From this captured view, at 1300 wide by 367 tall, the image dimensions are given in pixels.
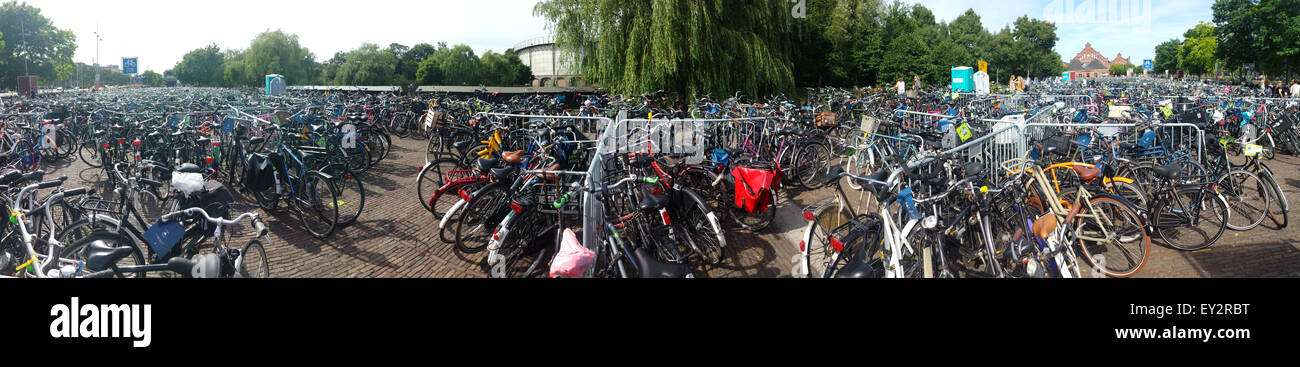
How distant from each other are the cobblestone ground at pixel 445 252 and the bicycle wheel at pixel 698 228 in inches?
4.5

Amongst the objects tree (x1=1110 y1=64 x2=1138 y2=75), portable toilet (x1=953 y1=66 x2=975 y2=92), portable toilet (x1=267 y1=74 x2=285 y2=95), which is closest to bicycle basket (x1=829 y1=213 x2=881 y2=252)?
portable toilet (x1=953 y1=66 x2=975 y2=92)

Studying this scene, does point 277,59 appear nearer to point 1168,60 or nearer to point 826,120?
point 826,120

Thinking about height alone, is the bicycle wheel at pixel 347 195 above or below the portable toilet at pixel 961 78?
below

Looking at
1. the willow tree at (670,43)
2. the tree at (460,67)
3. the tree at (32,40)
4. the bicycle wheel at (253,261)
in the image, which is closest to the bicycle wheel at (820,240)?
the bicycle wheel at (253,261)

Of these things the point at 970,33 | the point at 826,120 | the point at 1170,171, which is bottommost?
the point at 1170,171

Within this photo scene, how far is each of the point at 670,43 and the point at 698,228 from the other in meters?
8.72

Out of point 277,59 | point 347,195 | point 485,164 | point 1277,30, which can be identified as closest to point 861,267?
point 485,164

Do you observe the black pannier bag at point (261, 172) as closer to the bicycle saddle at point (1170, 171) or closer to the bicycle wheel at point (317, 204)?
the bicycle wheel at point (317, 204)

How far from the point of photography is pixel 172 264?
2322 mm

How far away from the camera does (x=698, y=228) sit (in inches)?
152

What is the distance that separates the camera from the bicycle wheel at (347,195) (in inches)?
185
